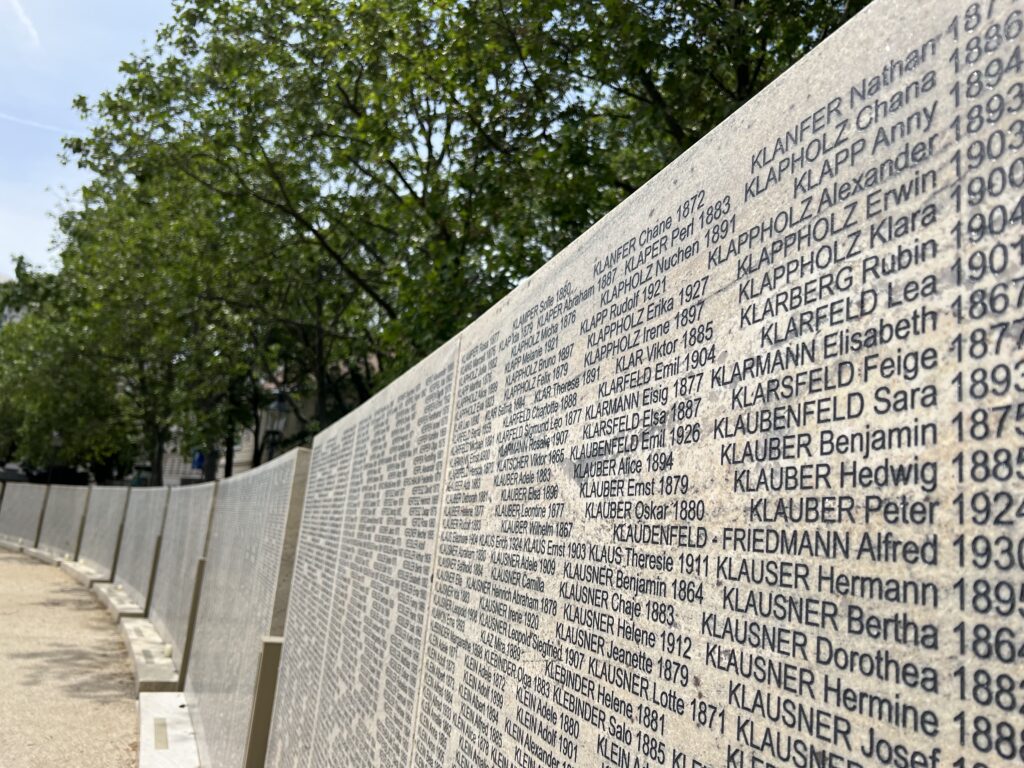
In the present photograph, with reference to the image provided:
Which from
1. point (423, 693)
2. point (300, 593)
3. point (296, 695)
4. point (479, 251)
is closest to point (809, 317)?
point (423, 693)

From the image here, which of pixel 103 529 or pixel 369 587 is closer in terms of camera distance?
pixel 369 587

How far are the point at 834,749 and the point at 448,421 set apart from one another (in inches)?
82.6

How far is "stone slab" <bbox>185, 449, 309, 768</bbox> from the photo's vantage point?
575cm

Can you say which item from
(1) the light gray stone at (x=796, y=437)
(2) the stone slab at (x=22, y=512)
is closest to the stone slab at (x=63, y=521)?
(2) the stone slab at (x=22, y=512)

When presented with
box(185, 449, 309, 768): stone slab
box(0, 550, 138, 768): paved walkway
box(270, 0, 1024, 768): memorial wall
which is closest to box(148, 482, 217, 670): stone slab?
box(0, 550, 138, 768): paved walkway

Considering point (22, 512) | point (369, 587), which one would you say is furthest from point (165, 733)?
point (22, 512)

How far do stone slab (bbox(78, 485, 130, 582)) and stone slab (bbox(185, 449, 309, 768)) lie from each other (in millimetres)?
13841

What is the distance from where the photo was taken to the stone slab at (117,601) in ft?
52.3

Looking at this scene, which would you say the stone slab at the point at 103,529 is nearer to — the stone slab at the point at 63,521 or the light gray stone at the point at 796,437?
the stone slab at the point at 63,521

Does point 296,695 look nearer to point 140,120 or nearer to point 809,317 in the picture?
point 809,317

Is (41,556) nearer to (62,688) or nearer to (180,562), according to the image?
Result: (180,562)

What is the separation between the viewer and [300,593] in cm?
521

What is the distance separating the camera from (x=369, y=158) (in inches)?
436

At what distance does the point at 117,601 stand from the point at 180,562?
6.07 metres
